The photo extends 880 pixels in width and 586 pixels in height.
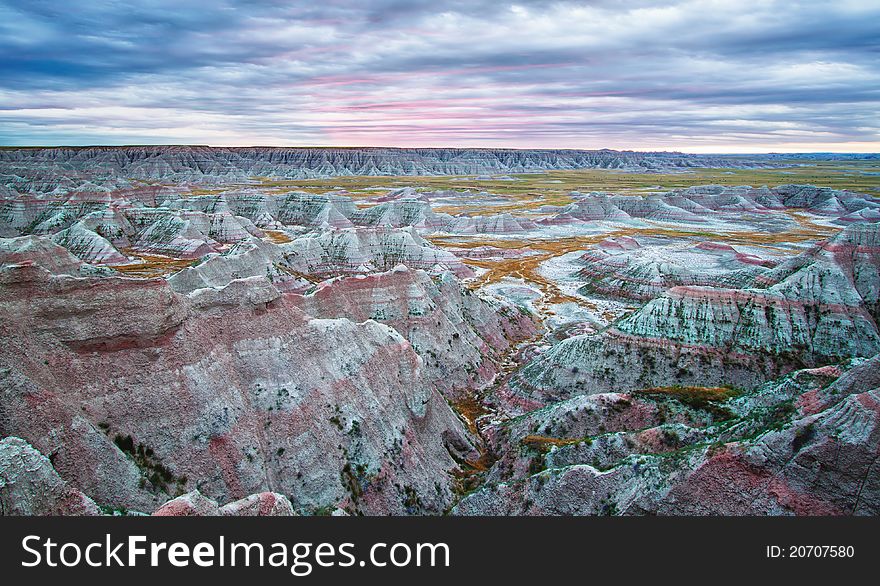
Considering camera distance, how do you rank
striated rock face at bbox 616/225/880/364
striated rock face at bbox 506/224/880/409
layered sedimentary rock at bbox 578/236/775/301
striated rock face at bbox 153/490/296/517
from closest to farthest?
striated rock face at bbox 153/490/296/517, striated rock face at bbox 506/224/880/409, striated rock face at bbox 616/225/880/364, layered sedimentary rock at bbox 578/236/775/301

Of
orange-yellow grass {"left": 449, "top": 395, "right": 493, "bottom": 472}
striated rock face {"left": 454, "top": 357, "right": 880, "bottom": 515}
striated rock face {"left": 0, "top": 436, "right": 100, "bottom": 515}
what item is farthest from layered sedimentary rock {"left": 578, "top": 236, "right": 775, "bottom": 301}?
striated rock face {"left": 0, "top": 436, "right": 100, "bottom": 515}

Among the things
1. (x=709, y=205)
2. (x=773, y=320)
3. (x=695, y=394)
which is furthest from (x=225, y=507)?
(x=709, y=205)

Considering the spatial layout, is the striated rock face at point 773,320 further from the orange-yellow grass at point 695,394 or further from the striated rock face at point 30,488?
the striated rock face at point 30,488

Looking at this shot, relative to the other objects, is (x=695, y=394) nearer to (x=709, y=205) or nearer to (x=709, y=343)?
(x=709, y=343)

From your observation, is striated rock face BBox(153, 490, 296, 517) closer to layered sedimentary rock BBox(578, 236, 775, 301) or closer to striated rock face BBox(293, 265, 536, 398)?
striated rock face BBox(293, 265, 536, 398)

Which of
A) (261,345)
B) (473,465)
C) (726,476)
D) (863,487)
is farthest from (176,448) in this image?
(863,487)

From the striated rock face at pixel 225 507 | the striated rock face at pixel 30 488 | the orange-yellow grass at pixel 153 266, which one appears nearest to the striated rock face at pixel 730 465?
the striated rock face at pixel 225 507
